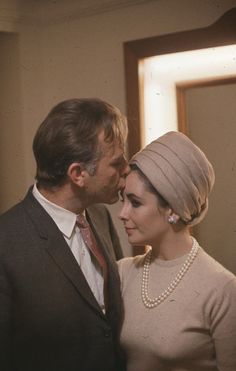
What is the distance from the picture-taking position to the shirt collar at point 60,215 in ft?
4.10

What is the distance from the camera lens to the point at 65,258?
119cm

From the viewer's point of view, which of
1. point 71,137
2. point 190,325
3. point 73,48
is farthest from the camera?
point 73,48

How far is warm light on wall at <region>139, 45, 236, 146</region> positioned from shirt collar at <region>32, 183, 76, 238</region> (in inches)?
19.9

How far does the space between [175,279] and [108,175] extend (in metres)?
0.31

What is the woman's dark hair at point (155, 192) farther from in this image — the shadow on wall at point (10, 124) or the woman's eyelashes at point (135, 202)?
the shadow on wall at point (10, 124)

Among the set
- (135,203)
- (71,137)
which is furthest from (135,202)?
(71,137)

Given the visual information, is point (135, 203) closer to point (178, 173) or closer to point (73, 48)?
point (178, 173)

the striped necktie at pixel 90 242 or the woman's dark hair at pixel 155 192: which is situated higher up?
the woman's dark hair at pixel 155 192

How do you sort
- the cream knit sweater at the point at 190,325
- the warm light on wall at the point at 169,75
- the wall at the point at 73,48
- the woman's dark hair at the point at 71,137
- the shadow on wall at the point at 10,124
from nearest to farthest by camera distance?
the cream knit sweater at the point at 190,325 < the woman's dark hair at the point at 71,137 < the warm light on wall at the point at 169,75 < the wall at the point at 73,48 < the shadow on wall at the point at 10,124

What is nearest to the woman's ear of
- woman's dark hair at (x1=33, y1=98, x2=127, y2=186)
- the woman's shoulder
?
the woman's shoulder

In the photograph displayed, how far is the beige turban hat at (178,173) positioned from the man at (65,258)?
16 cm

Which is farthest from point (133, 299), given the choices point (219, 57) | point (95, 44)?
point (95, 44)

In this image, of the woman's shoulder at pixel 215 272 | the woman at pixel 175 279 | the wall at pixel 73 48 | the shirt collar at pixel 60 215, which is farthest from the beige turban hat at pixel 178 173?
the wall at pixel 73 48

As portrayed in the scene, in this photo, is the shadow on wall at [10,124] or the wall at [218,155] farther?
the shadow on wall at [10,124]
